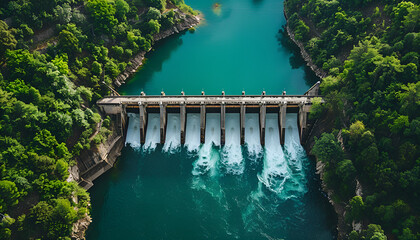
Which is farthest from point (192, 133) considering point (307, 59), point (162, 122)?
point (307, 59)

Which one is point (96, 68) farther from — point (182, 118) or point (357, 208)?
point (357, 208)

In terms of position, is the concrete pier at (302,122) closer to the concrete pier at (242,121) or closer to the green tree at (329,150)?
the green tree at (329,150)

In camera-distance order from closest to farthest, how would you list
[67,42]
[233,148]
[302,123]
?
1. [233,148]
2. [302,123]
3. [67,42]

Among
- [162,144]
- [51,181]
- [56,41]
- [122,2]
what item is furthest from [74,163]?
[122,2]

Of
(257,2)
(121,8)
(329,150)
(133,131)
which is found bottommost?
(329,150)

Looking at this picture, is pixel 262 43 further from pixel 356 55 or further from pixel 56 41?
pixel 56 41

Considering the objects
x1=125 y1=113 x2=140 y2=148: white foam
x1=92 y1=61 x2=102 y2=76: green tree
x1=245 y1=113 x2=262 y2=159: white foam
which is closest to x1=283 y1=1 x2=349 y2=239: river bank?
x1=245 y1=113 x2=262 y2=159: white foam
